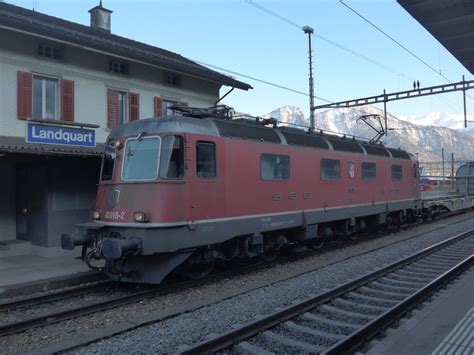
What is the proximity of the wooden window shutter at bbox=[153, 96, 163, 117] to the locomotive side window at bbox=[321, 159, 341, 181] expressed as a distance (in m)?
6.24

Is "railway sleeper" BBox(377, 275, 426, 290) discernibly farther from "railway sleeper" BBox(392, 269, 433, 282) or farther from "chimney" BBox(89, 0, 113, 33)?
"chimney" BBox(89, 0, 113, 33)

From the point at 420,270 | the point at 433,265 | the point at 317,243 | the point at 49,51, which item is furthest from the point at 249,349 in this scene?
the point at 49,51

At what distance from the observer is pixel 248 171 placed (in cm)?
985

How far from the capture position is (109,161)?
363 inches

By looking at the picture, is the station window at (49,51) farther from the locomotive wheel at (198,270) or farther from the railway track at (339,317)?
the railway track at (339,317)

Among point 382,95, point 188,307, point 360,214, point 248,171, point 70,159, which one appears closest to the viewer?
point 188,307

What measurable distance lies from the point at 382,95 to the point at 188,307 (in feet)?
64.8

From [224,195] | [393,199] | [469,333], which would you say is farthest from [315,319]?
[393,199]

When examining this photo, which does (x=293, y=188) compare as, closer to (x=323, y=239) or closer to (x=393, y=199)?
(x=323, y=239)

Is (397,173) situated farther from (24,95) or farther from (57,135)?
(24,95)

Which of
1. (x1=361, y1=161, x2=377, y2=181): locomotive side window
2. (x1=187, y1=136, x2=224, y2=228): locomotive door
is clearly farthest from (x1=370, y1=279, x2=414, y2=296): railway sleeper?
(x1=361, y1=161, x2=377, y2=181): locomotive side window

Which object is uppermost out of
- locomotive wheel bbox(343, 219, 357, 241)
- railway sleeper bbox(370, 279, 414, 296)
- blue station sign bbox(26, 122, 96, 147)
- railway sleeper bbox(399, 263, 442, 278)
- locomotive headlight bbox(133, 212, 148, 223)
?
blue station sign bbox(26, 122, 96, 147)

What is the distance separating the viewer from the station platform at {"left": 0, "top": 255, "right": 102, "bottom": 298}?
8.50 meters

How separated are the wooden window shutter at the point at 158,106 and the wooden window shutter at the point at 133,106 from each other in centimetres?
74
